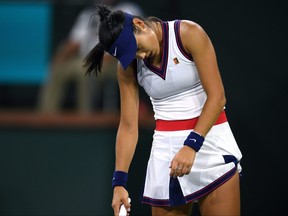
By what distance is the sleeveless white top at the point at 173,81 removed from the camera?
277 centimetres

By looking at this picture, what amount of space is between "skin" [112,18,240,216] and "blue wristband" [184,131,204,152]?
2 cm

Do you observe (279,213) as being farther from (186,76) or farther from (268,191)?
(186,76)

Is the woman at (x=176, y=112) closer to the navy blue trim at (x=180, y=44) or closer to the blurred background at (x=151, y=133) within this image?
the navy blue trim at (x=180, y=44)

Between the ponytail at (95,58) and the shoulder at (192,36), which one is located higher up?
the shoulder at (192,36)

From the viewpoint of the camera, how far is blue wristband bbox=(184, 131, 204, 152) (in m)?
2.65

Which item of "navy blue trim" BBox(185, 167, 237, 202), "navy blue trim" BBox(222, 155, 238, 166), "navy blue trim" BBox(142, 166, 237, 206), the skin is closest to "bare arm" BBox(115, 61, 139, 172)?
the skin

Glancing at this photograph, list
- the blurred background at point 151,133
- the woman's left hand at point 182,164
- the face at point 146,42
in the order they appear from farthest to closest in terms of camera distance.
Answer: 1. the blurred background at point 151,133
2. the face at point 146,42
3. the woman's left hand at point 182,164

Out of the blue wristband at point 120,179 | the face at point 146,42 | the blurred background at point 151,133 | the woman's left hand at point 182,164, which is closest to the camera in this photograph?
the woman's left hand at point 182,164

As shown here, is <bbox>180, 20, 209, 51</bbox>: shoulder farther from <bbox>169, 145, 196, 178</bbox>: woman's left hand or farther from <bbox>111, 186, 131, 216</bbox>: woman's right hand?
<bbox>111, 186, 131, 216</bbox>: woman's right hand

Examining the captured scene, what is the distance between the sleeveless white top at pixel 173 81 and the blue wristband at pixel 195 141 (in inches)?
8.4

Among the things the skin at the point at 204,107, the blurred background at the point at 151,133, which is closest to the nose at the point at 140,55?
the skin at the point at 204,107

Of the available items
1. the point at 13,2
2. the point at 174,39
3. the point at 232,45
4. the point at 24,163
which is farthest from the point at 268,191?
the point at 13,2

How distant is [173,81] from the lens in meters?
2.80

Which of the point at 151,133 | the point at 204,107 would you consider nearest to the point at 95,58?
the point at 204,107
